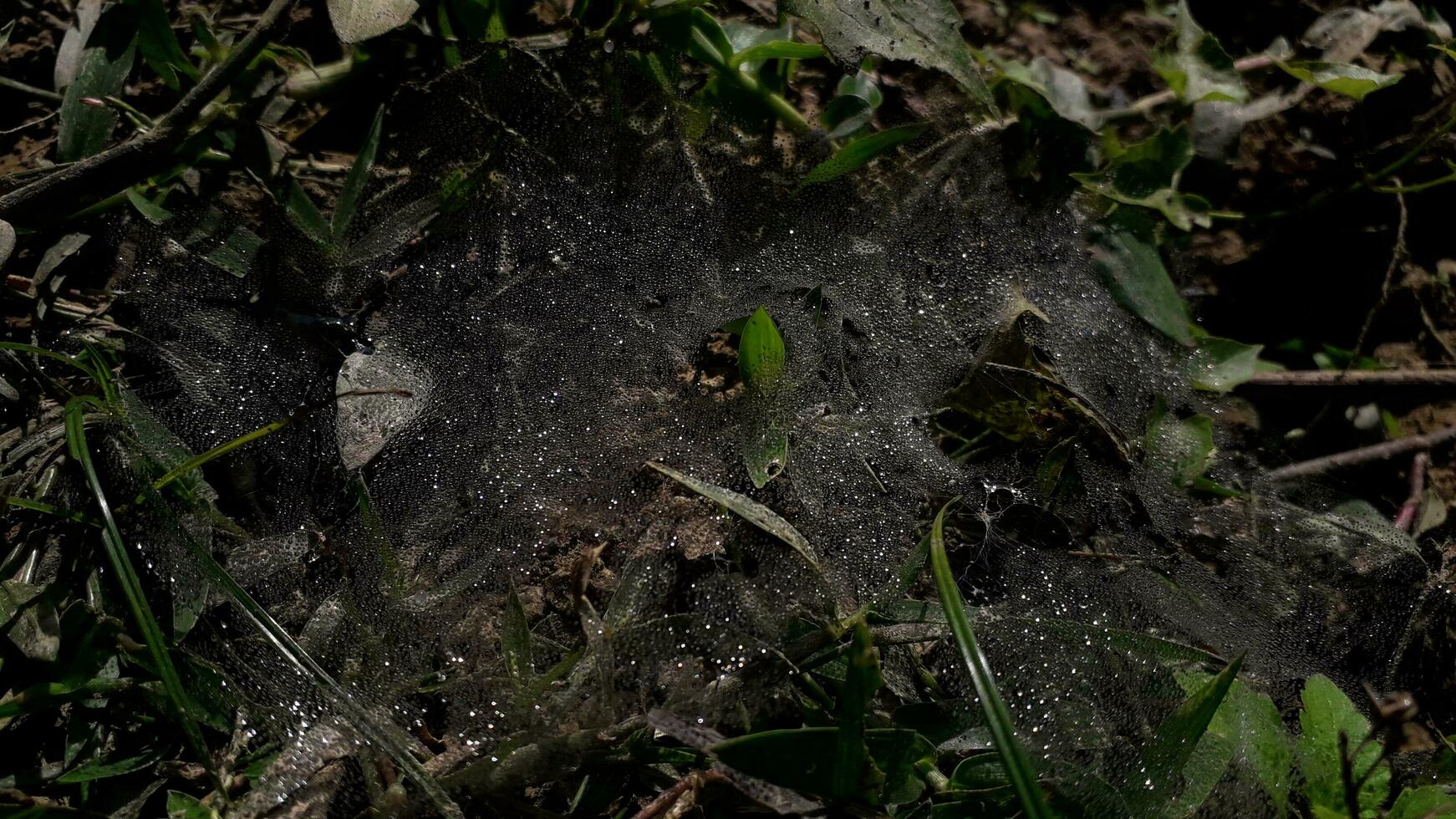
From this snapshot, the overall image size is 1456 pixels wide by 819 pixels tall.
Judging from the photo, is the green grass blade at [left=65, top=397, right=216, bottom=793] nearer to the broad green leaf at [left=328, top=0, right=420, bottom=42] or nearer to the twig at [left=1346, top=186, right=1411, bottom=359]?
the broad green leaf at [left=328, top=0, right=420, bottom=42]

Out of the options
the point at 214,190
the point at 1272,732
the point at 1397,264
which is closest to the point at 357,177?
the point at 214,190

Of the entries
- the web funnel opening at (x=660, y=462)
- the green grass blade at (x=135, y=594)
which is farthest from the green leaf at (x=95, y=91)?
the green grass blade at (x=135, y=594)

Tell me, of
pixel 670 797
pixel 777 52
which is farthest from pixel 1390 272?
pixel 670 797

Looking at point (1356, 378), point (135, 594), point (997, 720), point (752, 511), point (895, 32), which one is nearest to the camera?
point (997, 720)

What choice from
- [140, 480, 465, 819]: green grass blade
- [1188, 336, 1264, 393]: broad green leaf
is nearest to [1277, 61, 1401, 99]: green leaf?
[1188, 336, 1264, 393]: broad green leaf

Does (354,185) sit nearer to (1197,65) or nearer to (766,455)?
(766,455)
